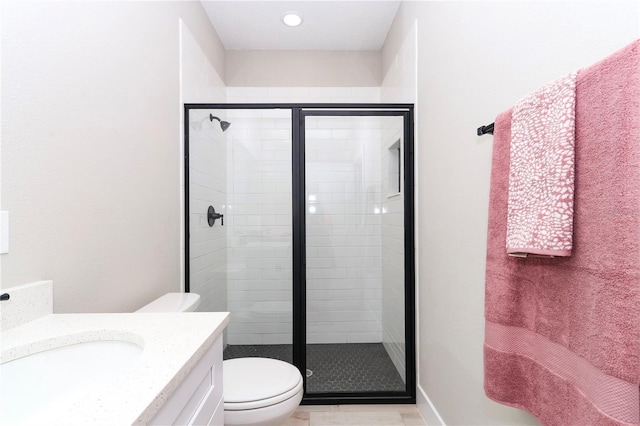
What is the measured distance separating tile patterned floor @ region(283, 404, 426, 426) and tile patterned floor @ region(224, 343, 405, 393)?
0.31 ft

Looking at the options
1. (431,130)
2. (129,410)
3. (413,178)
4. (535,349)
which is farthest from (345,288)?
(129,410)

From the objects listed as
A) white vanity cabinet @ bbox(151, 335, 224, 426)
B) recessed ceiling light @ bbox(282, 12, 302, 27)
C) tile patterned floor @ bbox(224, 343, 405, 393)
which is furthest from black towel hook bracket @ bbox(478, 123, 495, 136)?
recessed ceiling light @ bbox(282, 12, 302, 27)

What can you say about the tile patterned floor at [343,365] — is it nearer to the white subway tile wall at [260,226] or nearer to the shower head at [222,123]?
the white subway tile wall at [260,226]

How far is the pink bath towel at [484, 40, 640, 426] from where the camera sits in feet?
1.79

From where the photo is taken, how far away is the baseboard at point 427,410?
165cm

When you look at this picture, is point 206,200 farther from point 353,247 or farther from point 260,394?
point 260,394

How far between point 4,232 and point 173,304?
0.79 meters

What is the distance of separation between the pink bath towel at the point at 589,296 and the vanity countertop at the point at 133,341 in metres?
0.74

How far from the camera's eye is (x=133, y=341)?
780mm

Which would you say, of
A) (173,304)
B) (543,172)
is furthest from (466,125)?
(173,304)

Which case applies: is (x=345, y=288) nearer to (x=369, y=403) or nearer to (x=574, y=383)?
(x=369, y=403)

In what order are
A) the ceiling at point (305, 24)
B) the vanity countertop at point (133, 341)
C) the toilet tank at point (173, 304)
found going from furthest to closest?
1. the ceiling at point (305, 24)
2. the toilet tank at point (173, 304)
3. the vanity countertop at point (133, 341)

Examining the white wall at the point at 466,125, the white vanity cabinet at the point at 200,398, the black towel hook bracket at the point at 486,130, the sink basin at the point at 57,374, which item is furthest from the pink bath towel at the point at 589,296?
the sink basin at the point at 57,374

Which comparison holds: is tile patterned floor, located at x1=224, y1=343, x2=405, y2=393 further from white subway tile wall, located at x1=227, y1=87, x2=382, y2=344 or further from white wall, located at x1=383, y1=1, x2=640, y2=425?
white wall, located at x1=383, y1=1, x2=640, y2=425
